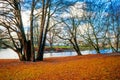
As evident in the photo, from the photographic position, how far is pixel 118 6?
3434 cm

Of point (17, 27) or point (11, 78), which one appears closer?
point (11, 78)

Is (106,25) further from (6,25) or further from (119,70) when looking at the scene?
(119,70)

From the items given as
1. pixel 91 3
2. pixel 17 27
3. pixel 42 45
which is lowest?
pixel 42 45

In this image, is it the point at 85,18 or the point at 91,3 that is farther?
the point at 85,18

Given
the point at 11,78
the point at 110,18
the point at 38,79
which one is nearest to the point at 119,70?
the point at 38,79

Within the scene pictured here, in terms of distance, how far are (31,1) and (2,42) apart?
4.94 metres

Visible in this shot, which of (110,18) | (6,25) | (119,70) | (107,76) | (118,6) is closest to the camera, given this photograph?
(107,76)

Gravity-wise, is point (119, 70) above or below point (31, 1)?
below

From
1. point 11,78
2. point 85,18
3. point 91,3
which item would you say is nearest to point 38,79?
point 11,78

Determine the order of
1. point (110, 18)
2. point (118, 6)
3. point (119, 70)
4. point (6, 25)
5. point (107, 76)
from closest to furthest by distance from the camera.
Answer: point (107, 76) < point (119, 70) < point (6, 25) < point (118, 6) < point (110, 18)

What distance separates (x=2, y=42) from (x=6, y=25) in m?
2.01

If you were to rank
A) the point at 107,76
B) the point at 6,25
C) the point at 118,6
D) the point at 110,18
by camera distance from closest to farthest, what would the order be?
the point at 107,76, the point at 6,25, the point at 118,6, the point at 110,18

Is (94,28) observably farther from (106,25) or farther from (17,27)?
(17,27)

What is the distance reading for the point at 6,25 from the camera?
2430 centimetres
